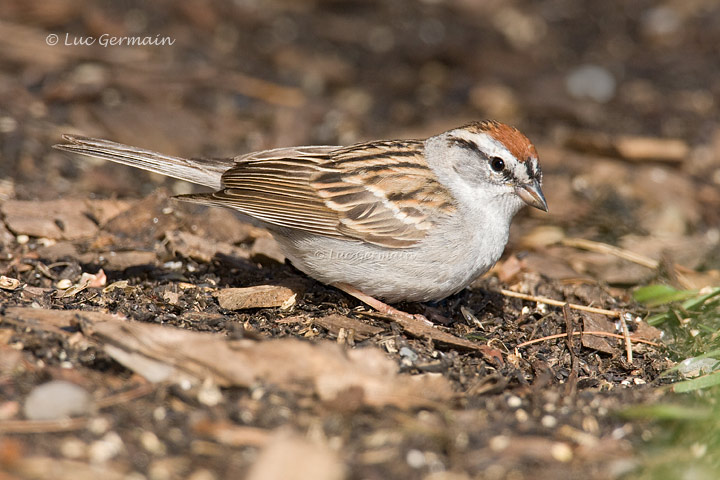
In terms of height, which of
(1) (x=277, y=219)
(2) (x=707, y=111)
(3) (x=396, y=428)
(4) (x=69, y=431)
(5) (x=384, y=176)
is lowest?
(4) (x=69, y=431)

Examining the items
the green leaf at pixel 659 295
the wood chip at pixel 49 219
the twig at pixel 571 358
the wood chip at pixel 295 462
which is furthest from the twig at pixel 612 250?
the wood chip at pixel 295 462

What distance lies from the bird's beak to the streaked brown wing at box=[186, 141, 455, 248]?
440 mm

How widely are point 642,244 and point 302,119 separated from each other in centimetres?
323

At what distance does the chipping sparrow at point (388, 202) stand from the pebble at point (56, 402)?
1.62 meters

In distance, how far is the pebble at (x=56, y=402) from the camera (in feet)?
11.0

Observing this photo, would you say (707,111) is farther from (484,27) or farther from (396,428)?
(396,428)

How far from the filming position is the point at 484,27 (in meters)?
9.39

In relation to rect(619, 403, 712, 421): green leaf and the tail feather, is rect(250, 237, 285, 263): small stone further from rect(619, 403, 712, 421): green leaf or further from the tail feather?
rect(619, 403, 712, 421): green leaf

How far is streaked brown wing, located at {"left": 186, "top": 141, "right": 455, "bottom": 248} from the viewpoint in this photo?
4758 millimetres

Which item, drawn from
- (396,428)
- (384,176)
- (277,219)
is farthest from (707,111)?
(396,428)

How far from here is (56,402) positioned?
339 centimetres

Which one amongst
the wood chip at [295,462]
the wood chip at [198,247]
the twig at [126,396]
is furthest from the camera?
the wood chip at [198,247]

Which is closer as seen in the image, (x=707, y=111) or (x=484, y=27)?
(x=707, y=111)

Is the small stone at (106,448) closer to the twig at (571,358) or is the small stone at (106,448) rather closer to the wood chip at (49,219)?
the twig at (571,358)
